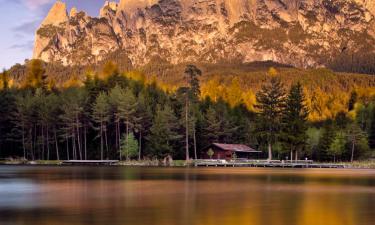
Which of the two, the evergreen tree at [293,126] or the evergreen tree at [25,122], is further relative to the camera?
the evergreen tree at [25,122]

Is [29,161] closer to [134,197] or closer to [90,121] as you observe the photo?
[90,121]

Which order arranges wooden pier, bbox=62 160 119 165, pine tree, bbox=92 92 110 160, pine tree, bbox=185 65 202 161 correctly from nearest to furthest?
wooden pier, bbox=62 160 119 165 < pine tree, bbox=92 92 110 160 < pine tree, bbox=185 65 202 161

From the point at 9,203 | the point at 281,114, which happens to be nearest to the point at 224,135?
the point at 281,114

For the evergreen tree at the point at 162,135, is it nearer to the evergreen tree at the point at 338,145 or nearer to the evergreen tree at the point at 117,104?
the evergreen tree at the point at 117,104

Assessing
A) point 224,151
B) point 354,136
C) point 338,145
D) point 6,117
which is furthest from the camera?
point 224,151

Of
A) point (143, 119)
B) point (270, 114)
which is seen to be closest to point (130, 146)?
point (143, 119)

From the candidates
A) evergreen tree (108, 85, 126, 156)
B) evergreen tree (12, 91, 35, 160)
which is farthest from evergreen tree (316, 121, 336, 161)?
evergreen tree (12, 91, 35, 160)

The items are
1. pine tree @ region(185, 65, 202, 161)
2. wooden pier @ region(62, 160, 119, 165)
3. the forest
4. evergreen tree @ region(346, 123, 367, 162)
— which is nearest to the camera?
wooden pier @ region(62, 160, 119, 165)

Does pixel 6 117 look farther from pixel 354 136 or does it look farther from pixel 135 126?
pixel 354 136

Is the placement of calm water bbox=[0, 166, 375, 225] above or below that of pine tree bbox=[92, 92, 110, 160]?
below

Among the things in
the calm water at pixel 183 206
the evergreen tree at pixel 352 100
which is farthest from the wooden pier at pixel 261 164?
the evergreen tree at pixel 352 100

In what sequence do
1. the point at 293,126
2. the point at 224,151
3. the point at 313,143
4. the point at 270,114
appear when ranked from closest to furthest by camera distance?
the point at 293,126, the point at 224,151, the point at 270,114, the point at 313,143

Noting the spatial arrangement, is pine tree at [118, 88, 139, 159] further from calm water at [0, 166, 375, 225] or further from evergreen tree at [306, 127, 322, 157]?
calm water at [0, 166, 375, 225]

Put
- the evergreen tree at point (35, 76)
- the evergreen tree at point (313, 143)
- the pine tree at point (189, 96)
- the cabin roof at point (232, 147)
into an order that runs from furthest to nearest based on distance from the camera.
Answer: the evergreen tree at point (35, 76), the evergreen tree at point (313, 143), the cabin roof at point (232, 147), the pine tree at point (189, 96)
